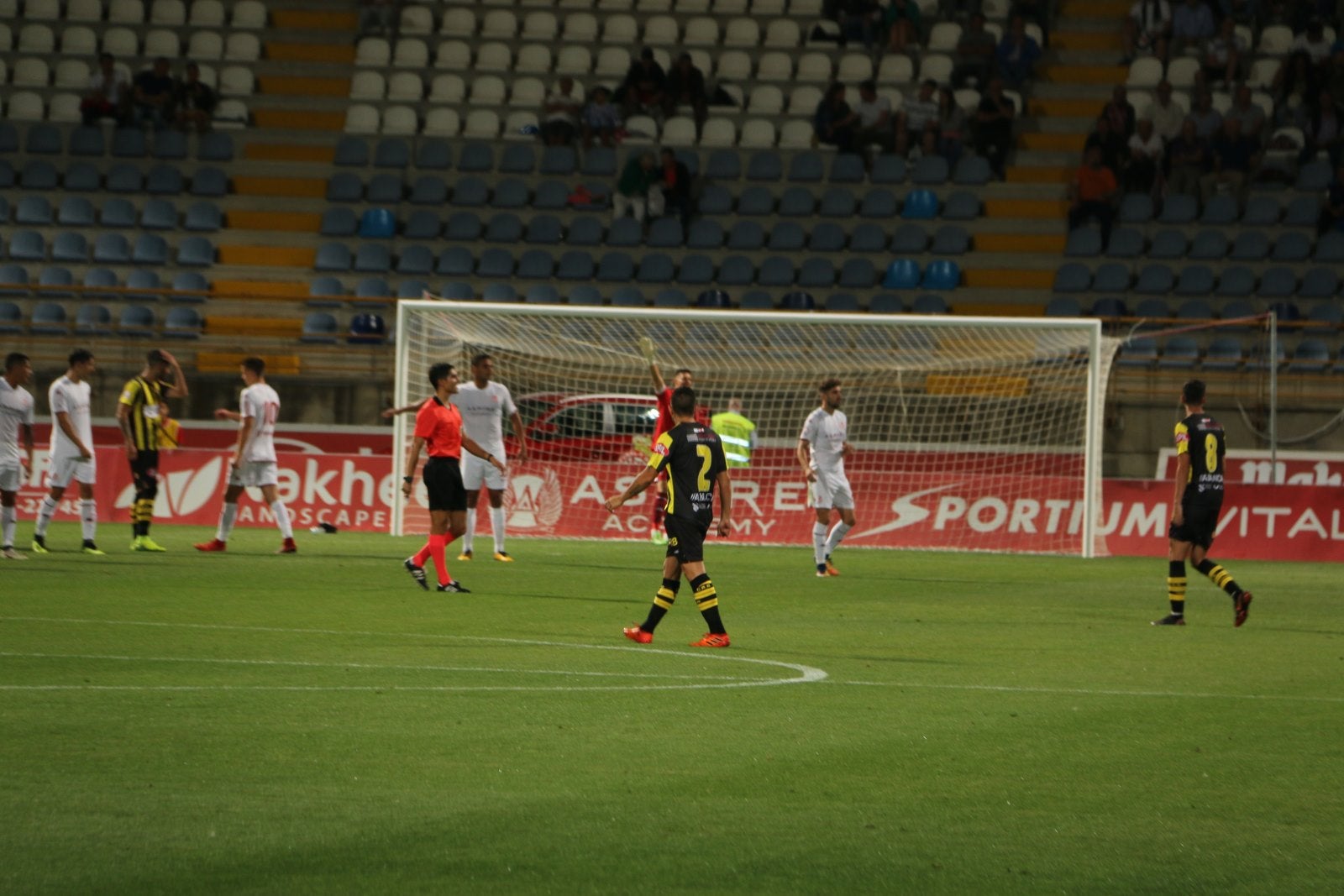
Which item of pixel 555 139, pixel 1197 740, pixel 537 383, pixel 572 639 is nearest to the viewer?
pixel 1197 740

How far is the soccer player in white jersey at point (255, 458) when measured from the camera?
736 inches

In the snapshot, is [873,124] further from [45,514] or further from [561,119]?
[45,514]

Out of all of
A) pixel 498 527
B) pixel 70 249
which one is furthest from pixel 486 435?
pixel 70 249

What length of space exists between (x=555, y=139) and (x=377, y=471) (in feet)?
32.2

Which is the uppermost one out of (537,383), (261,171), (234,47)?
(234,47)

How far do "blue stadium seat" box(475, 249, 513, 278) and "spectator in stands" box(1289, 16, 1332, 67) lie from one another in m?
14.2

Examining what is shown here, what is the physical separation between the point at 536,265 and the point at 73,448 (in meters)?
12.1

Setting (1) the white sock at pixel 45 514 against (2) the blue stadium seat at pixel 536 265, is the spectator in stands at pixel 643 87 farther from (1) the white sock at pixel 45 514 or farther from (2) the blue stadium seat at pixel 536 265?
(1) the white sock at pixel 45 514

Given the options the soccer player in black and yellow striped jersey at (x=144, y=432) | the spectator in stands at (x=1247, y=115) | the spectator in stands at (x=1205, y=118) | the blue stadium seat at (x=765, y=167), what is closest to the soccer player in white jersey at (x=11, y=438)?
the soccer player in black and yellow striped jersey at (x=144, y=432)

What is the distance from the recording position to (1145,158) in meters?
29.8

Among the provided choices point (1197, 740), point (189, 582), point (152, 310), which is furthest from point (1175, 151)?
point (1197, 740)

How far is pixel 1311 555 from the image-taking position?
74.5 feet

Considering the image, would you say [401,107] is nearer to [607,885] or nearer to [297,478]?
[297,478]

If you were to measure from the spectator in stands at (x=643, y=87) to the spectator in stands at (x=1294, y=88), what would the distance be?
1082 cm
